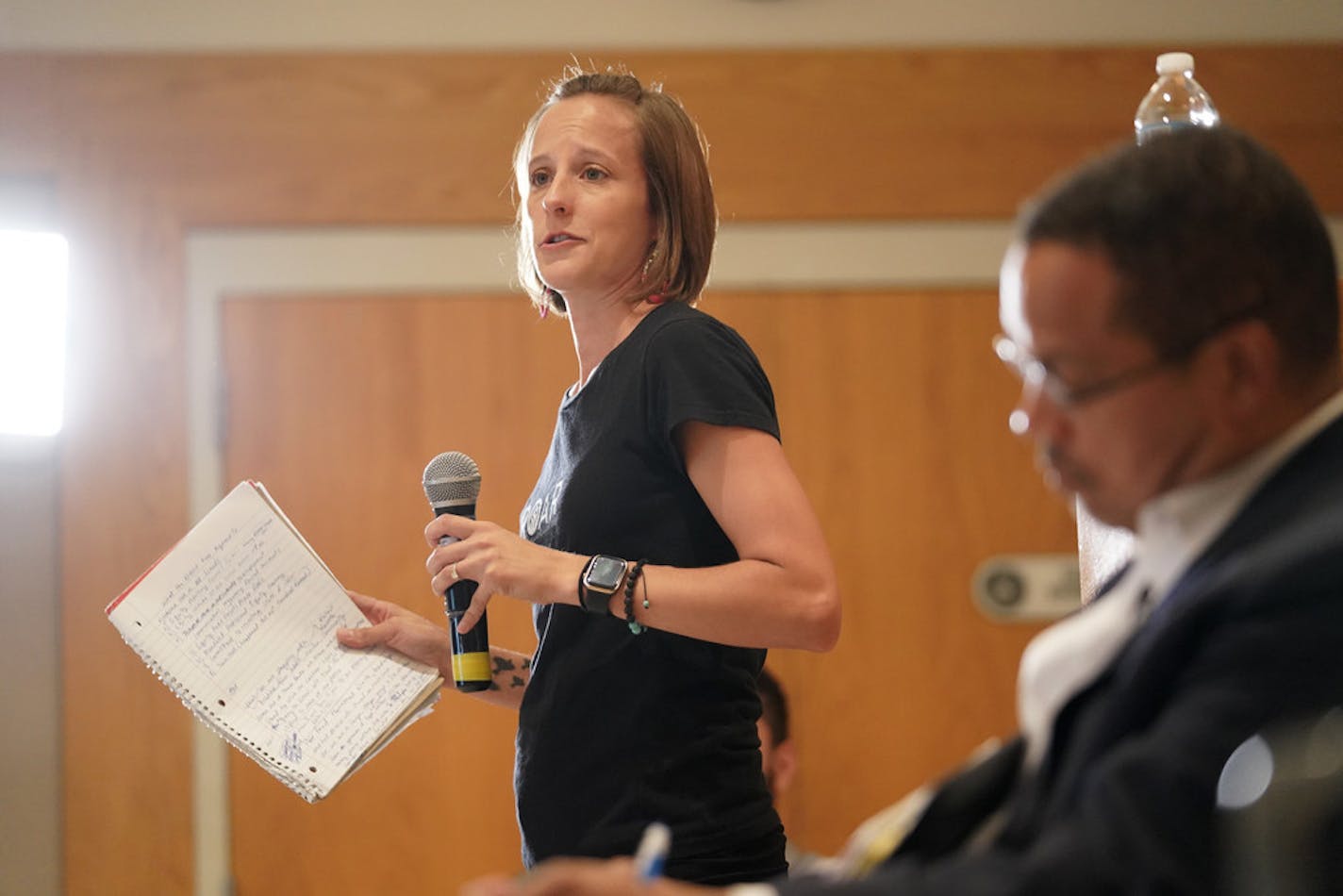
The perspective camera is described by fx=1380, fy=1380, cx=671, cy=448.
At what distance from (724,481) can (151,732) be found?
2.46 meters

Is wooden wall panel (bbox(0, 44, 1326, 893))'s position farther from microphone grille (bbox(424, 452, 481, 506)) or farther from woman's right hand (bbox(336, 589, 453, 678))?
microphone grille (bbox(424, 452, 481, 506))

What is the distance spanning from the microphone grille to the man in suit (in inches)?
32.5

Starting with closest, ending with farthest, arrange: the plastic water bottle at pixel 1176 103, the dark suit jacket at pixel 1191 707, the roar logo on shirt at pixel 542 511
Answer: the dark suit jacket at pixel 1191 707, the roar logo on shirt at pixel 542 511, the plastic water bottle at pixel 1176 103

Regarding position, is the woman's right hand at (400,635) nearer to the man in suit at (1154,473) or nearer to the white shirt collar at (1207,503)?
the man in suit at (1154,473)

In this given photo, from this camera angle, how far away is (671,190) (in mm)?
1816

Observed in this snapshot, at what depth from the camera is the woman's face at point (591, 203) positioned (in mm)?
1763

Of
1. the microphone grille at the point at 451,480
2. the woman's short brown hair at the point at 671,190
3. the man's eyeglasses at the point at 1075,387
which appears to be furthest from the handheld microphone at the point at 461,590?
the man's eyeglasses at the point at 1075,387

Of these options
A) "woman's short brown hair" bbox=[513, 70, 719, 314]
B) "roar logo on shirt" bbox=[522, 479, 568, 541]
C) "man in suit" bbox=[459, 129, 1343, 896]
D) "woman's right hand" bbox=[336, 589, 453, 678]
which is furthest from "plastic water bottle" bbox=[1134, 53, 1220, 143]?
"woman's right hand" bbox=[336, 589, 453, 678]

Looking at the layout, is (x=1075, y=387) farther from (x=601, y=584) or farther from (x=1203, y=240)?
(x=601, y=584)

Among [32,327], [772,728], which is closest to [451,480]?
[772,728]

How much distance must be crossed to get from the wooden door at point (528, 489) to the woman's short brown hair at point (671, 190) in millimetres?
1831

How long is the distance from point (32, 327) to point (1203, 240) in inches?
134

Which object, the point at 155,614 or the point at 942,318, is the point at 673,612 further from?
the point at 942,318

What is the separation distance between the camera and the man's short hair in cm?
92
